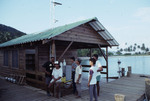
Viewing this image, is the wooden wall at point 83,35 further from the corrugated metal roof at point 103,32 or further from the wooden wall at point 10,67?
the wooden wall at point 10,67

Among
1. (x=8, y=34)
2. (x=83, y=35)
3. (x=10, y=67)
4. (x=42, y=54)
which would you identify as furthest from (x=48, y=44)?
(x=8, y=34)

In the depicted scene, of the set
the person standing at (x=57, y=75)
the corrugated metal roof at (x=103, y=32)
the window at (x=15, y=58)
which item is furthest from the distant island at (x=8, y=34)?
the person standing at (x=57, y=75)

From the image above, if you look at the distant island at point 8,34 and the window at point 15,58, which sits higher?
the distant island at point 8,34

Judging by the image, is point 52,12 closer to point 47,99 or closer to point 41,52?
point 41,52

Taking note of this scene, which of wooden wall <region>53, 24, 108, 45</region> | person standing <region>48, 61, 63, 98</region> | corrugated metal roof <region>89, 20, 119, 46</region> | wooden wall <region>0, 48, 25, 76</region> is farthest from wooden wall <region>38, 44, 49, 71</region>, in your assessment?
corrugated metal roof <region>89, 20, 119, 46</region>

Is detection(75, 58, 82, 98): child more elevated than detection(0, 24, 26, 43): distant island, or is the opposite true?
detection(0, 24, 26, 43): distant island

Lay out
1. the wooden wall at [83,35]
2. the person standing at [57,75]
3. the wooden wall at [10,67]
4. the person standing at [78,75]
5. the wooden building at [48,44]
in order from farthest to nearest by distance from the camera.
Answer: the wooden wall at [10,67] → the wooden building at [48,44] → the wooden wall at [83,35] → the person standing at [57,75] → the person standing at [78,75]

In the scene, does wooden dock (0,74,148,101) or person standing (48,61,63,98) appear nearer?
wooden dock (0,74,148,101)

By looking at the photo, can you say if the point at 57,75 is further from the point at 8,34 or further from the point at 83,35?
the point at 8,34

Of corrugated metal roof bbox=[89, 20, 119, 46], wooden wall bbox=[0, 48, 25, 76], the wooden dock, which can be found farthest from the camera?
wooden wall bbox=[0, 48, 25, 76]

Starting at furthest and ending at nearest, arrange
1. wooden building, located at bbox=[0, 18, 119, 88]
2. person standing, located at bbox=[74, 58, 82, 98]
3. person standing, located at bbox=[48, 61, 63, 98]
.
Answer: wooden building, located at bbox=[0, 18, 119, 88]
person standing, located at bbox=[48, 61, 63, 98]
person standing, located at bbox=[74, 58, 82, 98]

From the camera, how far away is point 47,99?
5.41m

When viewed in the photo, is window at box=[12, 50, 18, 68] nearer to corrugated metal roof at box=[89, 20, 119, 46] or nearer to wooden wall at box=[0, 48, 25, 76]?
wooden wall at box=[0, 48, 25, 76]

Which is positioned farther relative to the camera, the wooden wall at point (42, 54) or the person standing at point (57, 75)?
the wooden wall at point (42, 54)
